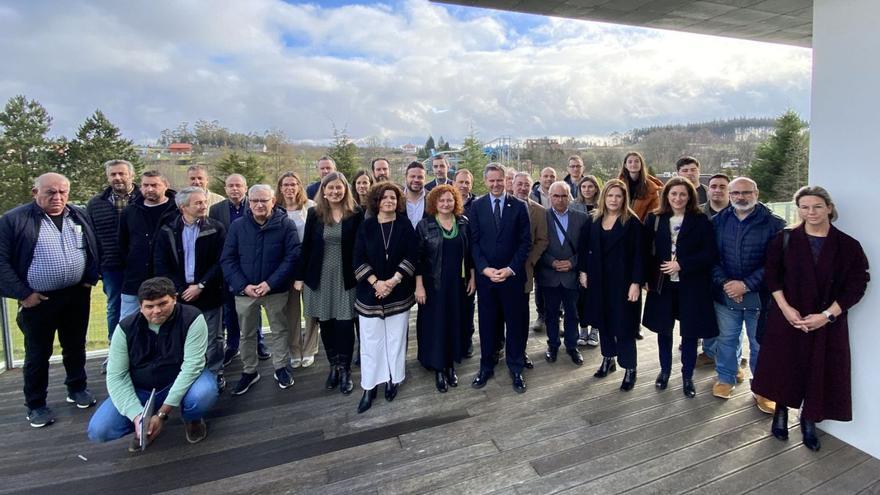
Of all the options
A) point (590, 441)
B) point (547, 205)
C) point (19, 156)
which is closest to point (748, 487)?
point (590, 441)

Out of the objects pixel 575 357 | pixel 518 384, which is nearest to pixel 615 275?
pixel 575 357

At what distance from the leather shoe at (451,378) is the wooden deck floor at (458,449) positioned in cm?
7

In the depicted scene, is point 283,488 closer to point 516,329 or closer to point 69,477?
point 69,477

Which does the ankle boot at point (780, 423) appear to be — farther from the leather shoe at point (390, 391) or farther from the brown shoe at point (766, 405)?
the leather shoe at point (390, 391)

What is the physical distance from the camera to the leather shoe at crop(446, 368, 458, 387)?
3.49 m

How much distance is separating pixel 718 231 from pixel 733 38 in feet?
7.42

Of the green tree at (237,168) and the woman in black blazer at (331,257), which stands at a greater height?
the green tree at (237,168)

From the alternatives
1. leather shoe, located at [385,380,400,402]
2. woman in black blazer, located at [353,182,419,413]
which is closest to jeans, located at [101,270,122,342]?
woman in black blazer, located at [353,182,419,413]

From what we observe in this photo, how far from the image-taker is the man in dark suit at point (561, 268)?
375 centimetres

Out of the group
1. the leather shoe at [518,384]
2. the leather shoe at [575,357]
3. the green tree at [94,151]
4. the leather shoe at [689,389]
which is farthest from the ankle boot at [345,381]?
the green tree at [94,151]

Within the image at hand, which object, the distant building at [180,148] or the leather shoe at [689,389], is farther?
the distant building at [180,148]

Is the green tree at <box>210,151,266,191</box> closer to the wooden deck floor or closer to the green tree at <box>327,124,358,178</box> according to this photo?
the green tree at <box>327,124,358,178</box>

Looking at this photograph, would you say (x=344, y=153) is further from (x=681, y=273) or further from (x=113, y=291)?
(x=681, y=273)

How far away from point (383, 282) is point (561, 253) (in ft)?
5.55
